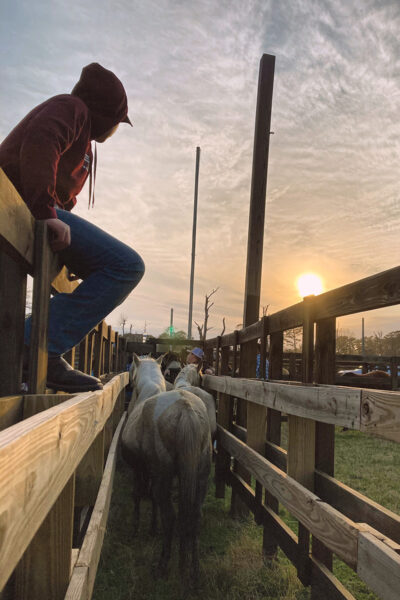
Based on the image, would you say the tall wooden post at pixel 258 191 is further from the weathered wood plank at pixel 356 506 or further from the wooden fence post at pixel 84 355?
the weathered wood plank at pixel 356 506

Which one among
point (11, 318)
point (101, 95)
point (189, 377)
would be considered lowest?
point (189, 377)

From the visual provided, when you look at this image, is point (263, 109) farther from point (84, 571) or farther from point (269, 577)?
point (84, 571)

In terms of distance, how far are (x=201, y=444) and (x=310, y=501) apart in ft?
6.08

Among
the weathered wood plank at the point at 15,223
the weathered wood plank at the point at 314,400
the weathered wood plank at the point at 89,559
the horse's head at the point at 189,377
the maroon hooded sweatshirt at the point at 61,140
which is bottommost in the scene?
the weathered wood plank at the point at 89,559

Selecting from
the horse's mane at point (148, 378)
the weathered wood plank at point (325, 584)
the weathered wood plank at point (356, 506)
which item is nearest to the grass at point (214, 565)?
the weathered wood plank at point (325, 584)

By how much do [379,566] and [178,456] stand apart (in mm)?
2530

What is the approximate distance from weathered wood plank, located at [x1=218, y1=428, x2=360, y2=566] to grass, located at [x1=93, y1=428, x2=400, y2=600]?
85cm

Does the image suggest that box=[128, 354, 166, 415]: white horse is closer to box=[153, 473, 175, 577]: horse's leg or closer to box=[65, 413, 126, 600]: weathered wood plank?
box=[153, 473, 175, 577]: horse's leg

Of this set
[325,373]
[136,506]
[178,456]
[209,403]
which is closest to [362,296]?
[325,373]

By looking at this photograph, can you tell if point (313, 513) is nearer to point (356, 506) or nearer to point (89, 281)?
point (356, 506)

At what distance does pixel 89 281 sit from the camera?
243 cm

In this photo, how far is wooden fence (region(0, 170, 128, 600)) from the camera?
0.70m

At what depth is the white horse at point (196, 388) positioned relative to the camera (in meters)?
5.96

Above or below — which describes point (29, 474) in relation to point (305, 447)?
above
